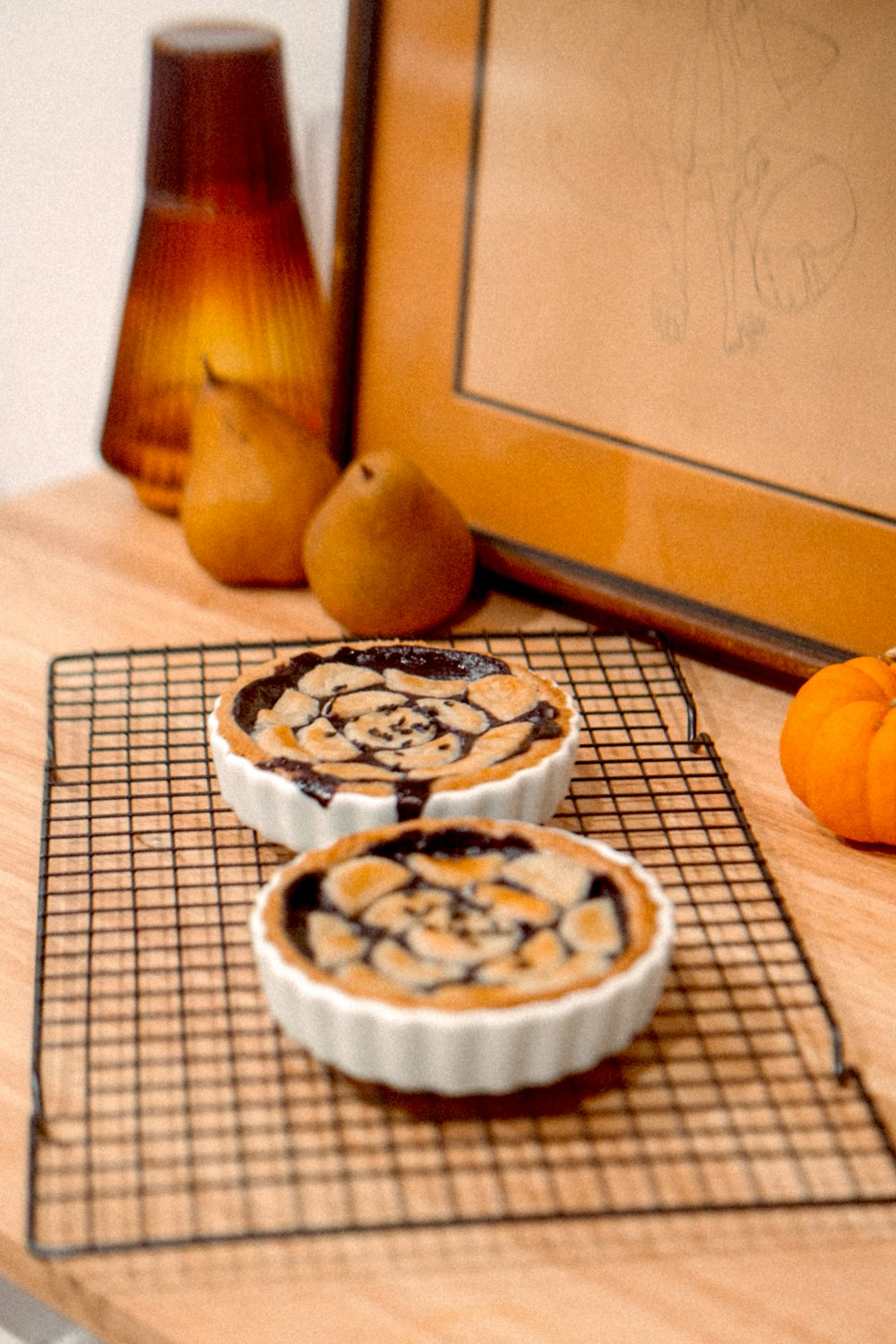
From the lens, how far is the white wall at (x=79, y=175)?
62.0 inches

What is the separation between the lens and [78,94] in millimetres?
1744

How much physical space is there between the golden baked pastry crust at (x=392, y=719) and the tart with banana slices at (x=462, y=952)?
0.07 m

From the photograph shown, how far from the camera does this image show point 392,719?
1086 mm

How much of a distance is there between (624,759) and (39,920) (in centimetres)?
48

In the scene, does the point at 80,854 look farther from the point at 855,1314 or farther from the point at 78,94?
the point at 78,94

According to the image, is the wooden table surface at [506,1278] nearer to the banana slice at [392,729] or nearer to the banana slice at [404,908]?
the banana slice at [404,908]

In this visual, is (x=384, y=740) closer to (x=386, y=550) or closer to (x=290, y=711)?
(x=290, y=711)

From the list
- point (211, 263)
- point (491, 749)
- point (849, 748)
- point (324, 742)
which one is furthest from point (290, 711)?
point (211, 263)

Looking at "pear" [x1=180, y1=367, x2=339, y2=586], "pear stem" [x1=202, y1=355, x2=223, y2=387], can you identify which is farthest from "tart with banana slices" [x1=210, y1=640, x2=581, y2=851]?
"pear stem" [x1=202, y1=355, x2=223, y2=387]

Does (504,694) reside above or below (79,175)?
below

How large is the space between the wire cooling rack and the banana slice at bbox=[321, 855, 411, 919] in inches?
3.3

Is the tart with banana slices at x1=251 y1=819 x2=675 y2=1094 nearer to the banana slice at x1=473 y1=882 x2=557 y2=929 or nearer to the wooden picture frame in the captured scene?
the banana slice at x1=473 y1=882 x2=557 y2=929

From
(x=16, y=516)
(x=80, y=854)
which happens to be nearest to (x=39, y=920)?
(x=80, y=854)

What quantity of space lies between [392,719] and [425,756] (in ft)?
0.20
